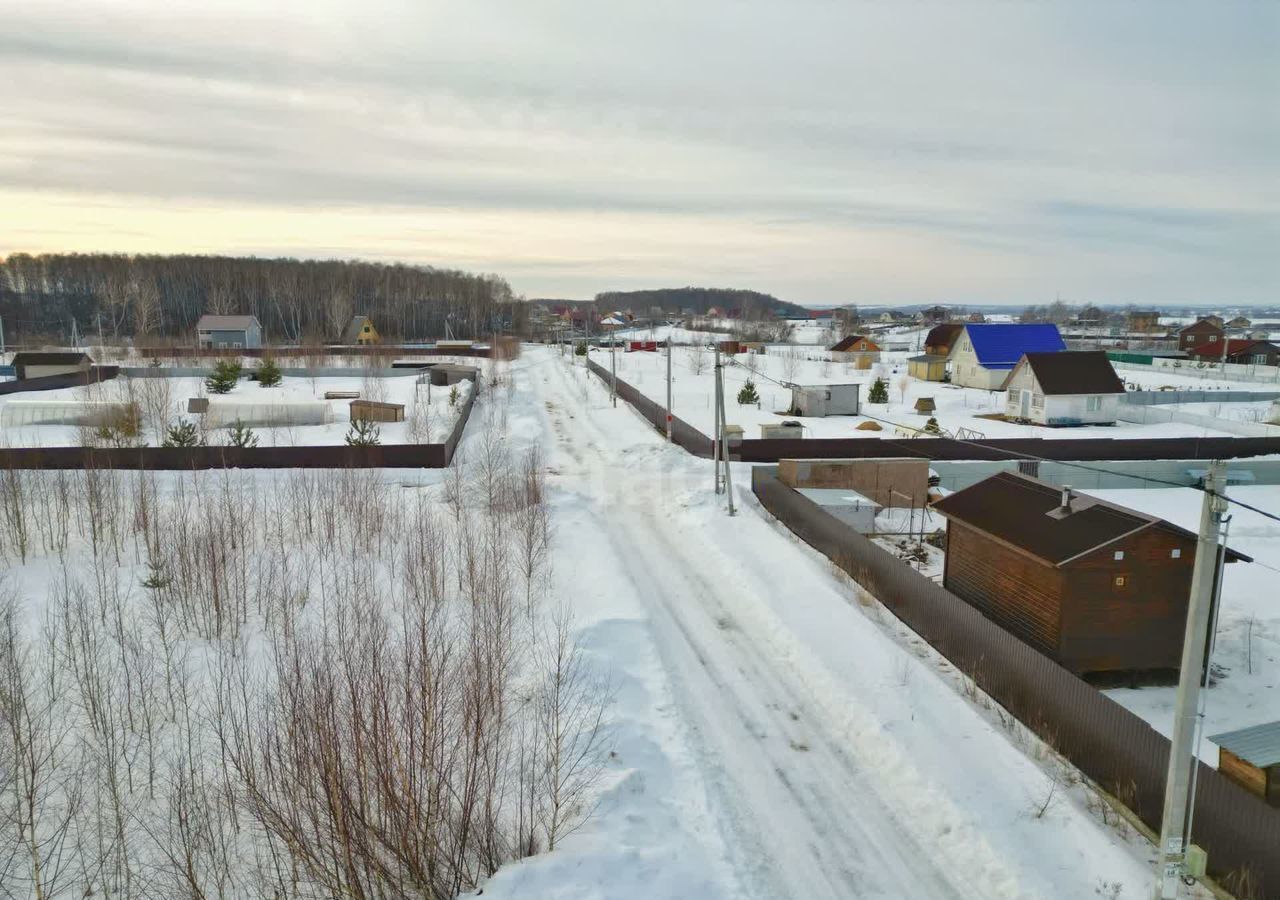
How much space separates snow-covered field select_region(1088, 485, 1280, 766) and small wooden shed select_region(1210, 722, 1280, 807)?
183 centimetres

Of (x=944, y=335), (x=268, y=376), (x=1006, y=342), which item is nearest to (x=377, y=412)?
(x=268, y=376)

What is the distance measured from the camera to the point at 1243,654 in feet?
49.7

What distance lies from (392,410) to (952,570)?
99.2 ft

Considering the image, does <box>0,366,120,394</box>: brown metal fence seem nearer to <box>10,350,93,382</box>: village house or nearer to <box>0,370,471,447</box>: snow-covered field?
<box>0,370,471,447</box>: snow-covered field

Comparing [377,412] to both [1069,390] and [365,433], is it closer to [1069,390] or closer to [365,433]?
[365,433]

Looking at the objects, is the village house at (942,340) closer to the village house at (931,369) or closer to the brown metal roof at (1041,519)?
the village house at (931,369)

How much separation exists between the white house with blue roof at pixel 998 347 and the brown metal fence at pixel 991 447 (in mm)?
24740

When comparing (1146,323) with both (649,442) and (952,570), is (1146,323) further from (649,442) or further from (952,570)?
(952,570)

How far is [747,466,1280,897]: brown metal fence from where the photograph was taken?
8.06m

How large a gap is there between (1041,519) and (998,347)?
158ft

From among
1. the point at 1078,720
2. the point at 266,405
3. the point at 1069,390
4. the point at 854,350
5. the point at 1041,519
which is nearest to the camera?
the point at 1078,720

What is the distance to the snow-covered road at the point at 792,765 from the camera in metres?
8.46

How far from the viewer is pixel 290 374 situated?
204 ft

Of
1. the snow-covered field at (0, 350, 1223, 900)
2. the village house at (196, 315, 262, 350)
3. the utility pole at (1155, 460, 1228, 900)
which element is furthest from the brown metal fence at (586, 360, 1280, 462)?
the village house at (196, 315, 262, 350)
